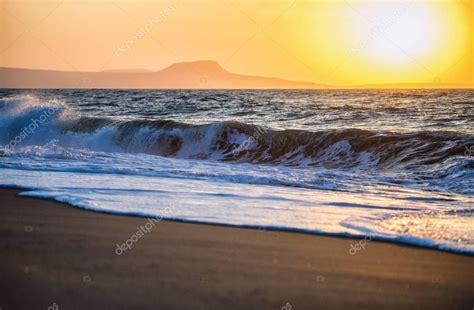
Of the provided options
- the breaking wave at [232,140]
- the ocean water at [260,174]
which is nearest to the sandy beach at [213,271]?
the ocean water at [260,174]

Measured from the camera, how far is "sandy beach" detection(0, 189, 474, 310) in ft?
10.5

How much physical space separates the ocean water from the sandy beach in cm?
53

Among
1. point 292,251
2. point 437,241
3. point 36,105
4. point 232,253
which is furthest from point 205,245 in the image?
point 36,105

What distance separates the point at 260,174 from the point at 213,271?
19.3 feet

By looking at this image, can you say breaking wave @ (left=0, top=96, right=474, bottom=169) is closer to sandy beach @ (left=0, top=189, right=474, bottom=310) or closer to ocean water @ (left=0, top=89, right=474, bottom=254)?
ocean water @ (left=0, top=89, right=474, bottom=254)

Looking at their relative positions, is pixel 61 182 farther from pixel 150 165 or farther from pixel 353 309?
pixel 353 309

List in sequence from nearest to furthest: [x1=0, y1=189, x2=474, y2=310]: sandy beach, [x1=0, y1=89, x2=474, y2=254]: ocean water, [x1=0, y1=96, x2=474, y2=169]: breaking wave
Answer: [x1=0, y1=189, x2=474, y2=310]: sandy beach, [x1=0, y1=89, x2=474, y2=254]: ocean water, [x1=0, y1=96, x2=474, y2=169]: breaking wave

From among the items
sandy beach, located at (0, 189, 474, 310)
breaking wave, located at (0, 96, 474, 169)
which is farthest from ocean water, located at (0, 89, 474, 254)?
sandy beach, located at (0, 189, 474, 310)

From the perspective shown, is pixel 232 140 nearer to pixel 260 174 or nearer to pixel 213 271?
pixel 260 174

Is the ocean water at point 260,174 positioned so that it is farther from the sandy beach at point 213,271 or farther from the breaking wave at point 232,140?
the sandy beach at point 213,271

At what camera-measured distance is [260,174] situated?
377 inches

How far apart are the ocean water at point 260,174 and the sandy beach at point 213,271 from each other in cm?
53

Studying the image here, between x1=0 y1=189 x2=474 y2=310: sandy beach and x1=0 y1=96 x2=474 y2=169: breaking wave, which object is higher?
x1=0 y1=96 x2=474 y2=169: breaking wave

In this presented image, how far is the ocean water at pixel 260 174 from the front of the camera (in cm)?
555
